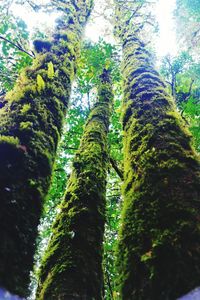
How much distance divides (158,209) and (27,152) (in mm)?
1130

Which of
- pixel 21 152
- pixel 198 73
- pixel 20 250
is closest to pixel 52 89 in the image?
pixel 21 152

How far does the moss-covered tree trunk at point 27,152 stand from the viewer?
1805mm

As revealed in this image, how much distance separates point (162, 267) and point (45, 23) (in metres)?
9.76

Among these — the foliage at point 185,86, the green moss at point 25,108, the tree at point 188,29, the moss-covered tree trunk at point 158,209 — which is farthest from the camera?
the tree at point 188,29

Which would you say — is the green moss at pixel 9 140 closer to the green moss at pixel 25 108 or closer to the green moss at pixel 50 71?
the green moss at pixel 25 108

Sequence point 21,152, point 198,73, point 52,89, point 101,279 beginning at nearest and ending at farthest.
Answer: point 21,152 → point 101,279 → point 52,89 → point 198,73

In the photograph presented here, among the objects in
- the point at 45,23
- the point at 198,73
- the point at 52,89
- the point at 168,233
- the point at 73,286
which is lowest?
the point at 73,286

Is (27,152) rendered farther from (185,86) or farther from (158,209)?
(185,86)

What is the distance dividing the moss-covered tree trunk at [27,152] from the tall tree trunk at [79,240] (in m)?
1.05

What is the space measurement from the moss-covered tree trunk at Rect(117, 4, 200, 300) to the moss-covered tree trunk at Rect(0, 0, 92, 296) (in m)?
0.74

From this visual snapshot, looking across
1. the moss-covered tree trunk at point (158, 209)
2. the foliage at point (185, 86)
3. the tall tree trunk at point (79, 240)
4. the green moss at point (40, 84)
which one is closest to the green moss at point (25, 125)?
the green moss at point (40, 84)

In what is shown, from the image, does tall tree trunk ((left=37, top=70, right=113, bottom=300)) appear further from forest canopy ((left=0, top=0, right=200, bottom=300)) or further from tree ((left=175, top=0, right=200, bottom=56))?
tree ((left=175, top=0, right=200, bottom=56))

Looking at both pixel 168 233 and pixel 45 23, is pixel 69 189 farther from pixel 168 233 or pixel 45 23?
pixel 45 23

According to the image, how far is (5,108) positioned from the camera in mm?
2930
